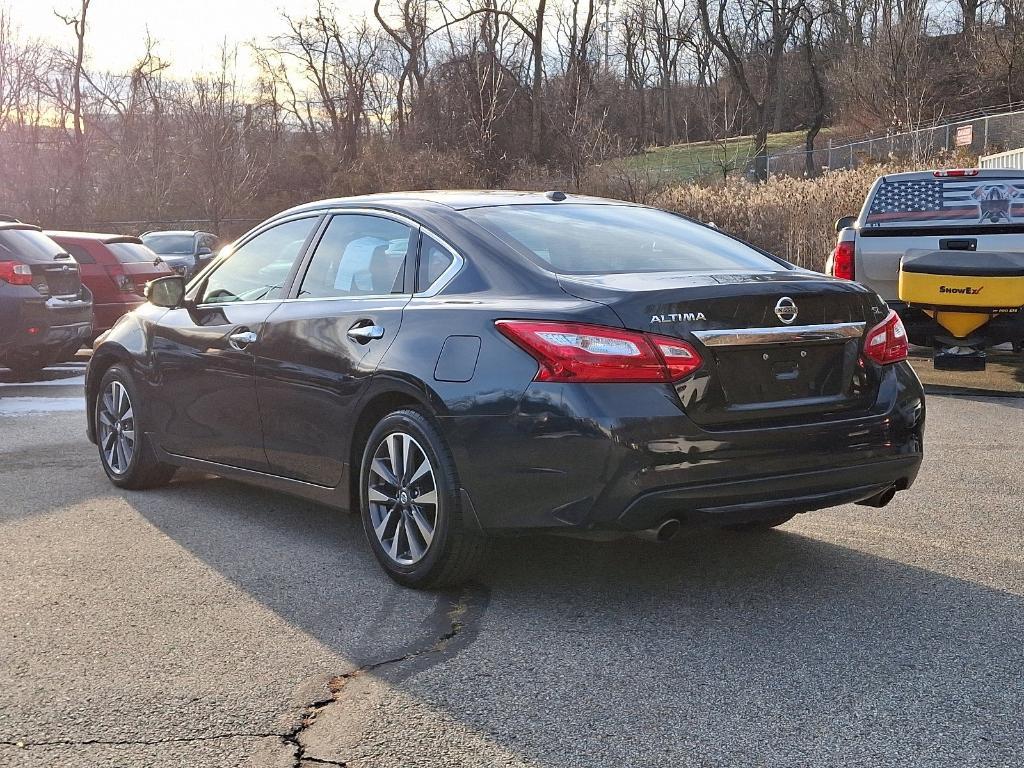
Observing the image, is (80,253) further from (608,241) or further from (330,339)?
(608,241)

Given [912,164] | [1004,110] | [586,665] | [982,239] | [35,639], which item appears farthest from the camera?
[1004,110]

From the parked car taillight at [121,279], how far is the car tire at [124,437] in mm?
8419

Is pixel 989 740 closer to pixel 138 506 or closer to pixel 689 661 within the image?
pixel 689 661

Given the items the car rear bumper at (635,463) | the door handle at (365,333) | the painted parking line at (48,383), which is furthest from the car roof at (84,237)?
the car rear bumper at (635,463)

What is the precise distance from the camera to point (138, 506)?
611cm

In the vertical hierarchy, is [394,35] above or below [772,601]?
above

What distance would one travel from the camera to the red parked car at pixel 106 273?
47.9 ft

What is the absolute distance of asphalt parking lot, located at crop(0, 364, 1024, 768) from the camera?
3096 millimetres

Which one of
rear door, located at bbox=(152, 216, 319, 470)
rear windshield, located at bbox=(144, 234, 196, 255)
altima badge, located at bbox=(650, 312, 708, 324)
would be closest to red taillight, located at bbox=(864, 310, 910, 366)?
altima badge, located at bbox=(650, 312, 708, 324)

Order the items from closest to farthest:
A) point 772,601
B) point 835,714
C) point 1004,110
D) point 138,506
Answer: point 835,714, point 772,601, point 138,506, point 1004,110

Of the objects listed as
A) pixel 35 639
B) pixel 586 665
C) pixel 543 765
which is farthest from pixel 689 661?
pixel 35 639

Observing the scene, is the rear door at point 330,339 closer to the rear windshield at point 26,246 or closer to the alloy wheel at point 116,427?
the alloy wheel at point 116,427

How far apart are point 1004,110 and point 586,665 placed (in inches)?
1938

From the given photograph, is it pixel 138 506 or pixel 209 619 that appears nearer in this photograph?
pixel 209 619
